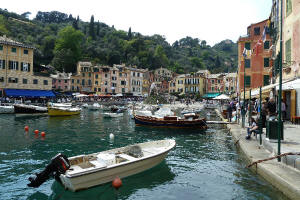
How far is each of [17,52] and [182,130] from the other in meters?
39.5

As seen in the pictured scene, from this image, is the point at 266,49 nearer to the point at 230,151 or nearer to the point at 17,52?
the point at 230,151

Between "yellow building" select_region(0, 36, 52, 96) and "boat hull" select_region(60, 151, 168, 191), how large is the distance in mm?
45316

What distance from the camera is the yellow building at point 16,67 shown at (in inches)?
1806

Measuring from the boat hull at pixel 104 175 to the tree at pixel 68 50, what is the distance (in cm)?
9321

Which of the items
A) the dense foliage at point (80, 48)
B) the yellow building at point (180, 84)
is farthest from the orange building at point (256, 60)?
the dense foliage at point (80, 48)

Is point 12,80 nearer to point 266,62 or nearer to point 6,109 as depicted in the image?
point 6,109

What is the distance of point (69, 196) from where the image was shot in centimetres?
844

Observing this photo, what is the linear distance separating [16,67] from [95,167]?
46647 millimetres

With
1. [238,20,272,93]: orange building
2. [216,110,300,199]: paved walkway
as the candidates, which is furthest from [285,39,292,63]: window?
[238,20,272,93]: orange building

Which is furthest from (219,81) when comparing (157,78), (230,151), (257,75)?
(230,151)

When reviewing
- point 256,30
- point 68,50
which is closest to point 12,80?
point 256,30

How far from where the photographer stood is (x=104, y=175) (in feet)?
29.0

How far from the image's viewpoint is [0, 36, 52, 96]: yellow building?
151 feet

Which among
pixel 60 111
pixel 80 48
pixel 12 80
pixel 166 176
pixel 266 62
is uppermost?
pixel 80 48
